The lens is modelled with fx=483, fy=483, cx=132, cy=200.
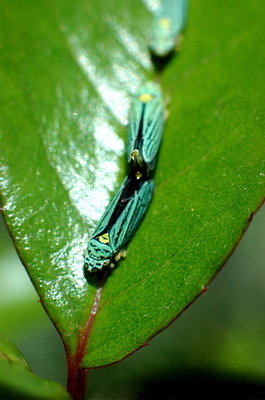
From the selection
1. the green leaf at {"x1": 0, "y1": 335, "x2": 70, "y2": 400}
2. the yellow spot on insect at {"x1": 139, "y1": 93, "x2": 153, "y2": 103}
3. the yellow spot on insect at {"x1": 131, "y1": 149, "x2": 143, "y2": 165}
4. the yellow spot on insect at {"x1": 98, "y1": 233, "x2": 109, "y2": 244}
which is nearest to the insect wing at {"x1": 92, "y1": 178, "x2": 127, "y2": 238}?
the yellow spot on insect at {"x1": 98, "y1": 233, "x2": 109, "y2": 244}

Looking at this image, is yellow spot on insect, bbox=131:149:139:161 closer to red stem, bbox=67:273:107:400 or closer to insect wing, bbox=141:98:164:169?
insect wing, bbox=141:98:164:169

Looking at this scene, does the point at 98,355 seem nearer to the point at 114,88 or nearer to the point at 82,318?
the point at 82,318

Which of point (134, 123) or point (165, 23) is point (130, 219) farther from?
point (165, 23)

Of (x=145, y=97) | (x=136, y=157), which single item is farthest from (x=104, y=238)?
(x=145, y=97)

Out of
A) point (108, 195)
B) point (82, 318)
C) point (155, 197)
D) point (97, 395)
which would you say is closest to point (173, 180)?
point (155, 197)

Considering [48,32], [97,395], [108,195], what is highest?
[48,32]

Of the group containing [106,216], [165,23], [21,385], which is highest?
[21,385]

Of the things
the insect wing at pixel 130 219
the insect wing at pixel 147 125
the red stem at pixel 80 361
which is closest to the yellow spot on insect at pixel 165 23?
the insect wing at pixel 147 125
